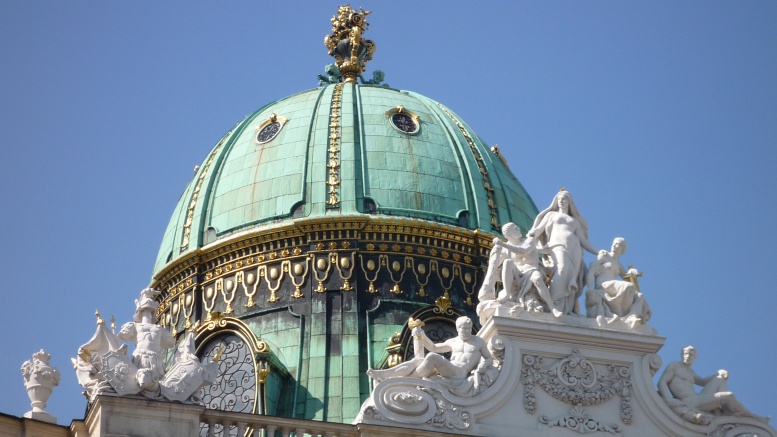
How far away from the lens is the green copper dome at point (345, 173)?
121ft

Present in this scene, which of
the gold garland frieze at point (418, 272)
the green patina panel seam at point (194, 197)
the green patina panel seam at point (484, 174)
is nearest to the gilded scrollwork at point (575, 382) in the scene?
the gold garland frieze at point (418, 272)

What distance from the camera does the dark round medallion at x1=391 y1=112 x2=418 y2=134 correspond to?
3856 centimetres

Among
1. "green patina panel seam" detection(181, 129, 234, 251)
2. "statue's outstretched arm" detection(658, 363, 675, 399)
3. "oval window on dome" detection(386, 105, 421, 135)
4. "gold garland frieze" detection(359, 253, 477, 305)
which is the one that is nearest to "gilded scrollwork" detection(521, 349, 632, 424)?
"statue's outstretched arm" detection(658, 363, 675, 399)

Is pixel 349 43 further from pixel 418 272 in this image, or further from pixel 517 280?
pixel 517 280

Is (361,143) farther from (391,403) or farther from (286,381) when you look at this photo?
(391,403)

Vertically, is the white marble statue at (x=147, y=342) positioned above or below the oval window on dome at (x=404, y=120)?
below

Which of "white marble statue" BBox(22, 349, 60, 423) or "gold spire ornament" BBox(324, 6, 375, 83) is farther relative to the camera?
"gold spire ornament" BBox(324, 6, 375, 83)

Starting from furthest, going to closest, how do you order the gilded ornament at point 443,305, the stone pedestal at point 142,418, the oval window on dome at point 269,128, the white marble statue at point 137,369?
the oval window on dome at point 269,128 → the gilded ornament at point 443,305 → the white marble statue at point 137,369 → the stone pedestal at point 142,418

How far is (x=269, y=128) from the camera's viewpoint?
128 ft

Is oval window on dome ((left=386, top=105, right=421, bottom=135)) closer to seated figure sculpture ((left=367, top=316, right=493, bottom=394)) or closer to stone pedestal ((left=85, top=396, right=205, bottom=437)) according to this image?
seated figure sculpture ((left=367, top=316, right=493, bottom=394))

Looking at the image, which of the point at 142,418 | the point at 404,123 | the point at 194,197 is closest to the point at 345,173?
the point at 404,123

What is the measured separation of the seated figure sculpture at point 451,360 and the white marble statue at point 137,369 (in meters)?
2.62

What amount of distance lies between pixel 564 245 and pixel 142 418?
23.8 feet

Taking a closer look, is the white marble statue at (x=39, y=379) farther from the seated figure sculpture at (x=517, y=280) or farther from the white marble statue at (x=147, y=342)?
the seated figure sculpture at (x=517, y=280)
